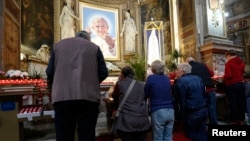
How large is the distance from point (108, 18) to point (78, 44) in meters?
10.2

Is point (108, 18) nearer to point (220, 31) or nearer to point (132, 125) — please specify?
point (220, 31)

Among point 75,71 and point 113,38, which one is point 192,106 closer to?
point 75,71

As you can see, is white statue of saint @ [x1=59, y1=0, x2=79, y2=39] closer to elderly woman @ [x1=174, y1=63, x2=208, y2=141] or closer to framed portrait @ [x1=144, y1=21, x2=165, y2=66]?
framed portrait @ [x1=144, y1=21, x2=165, y2=66]

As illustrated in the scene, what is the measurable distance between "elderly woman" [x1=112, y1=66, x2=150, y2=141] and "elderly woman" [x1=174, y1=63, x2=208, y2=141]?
56 centimetres

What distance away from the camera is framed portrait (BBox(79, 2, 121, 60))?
11664 millimetres

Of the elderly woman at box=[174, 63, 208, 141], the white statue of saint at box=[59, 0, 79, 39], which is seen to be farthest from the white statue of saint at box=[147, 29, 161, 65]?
the elderly woman at box=[174, 63, 208, 141]

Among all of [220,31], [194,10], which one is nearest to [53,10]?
[194,10]

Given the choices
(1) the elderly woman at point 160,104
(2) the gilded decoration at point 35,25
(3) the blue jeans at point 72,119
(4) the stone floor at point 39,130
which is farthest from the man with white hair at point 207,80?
(2) the gilded decoration at point 35,25

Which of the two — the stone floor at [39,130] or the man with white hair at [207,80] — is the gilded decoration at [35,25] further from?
the man with white hair at [207,80]

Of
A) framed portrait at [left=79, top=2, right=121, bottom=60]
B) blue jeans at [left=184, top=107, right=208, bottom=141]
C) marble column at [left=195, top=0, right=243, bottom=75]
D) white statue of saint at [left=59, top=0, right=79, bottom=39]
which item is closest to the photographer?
blue jeans at [left=184, top=107, right=208, bottom=141]

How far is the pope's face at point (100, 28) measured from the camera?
1189 cm

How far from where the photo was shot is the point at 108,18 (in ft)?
40.3

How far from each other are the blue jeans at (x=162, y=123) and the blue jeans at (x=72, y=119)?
104cm

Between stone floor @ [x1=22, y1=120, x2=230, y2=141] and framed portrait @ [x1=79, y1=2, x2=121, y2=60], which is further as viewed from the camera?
framed portrait @ [x1=79, y1=2, x2=121, y2=60]
